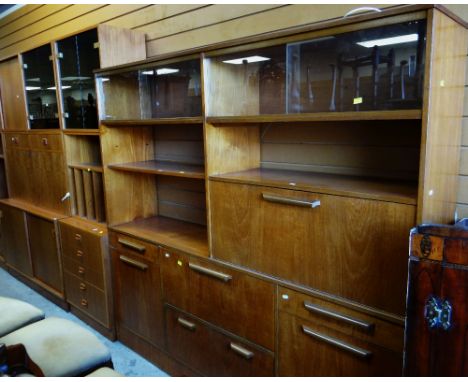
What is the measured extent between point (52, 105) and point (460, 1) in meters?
3.08

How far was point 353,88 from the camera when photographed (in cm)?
158

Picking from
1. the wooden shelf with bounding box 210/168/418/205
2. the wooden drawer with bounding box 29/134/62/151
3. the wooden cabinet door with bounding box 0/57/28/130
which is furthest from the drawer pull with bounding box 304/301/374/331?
the wooden cabinet door with bounding box 0/57/28/130

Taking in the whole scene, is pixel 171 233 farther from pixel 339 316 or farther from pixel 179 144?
pixel 339 316

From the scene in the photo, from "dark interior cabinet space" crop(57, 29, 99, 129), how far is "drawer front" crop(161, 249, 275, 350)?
1.33 meters

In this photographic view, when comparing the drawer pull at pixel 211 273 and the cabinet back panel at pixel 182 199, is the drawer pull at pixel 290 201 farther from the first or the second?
the cabinet back panel at pixel 182 199

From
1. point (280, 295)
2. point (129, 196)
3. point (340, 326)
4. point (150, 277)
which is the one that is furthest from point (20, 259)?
point (340, 326)

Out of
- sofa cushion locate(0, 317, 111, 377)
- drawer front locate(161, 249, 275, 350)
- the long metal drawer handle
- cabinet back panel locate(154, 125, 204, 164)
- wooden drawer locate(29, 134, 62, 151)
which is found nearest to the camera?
sofa cushion locate(0, 317, 111, 377)

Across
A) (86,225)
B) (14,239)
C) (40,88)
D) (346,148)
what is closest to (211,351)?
(346,148)

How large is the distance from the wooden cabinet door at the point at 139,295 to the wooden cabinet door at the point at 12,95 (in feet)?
6.57

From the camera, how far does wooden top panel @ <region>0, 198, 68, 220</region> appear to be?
11.3 ft

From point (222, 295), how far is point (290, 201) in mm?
734

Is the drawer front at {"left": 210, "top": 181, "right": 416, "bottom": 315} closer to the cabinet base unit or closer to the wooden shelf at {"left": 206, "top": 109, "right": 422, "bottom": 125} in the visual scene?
the wooden shelf at {"left": 206, "top": 109, "right": 422, "bottom": 125}

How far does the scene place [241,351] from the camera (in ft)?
6.76

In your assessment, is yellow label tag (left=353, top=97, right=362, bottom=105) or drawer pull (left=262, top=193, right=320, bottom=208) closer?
yellow label tag (left=353, top=97, right=362, bottom=105)
